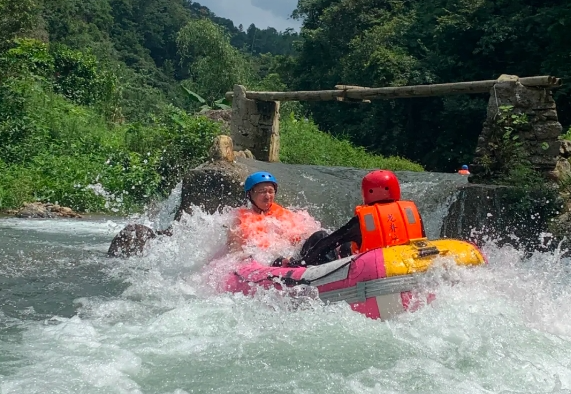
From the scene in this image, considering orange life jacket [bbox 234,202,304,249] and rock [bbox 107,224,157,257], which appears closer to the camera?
orange life jacket [bbox 234,202,304,249]

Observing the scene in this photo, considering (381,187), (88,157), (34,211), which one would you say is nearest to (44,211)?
(34,211)

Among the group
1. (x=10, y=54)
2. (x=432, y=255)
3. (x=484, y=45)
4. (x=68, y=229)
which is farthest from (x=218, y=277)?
(x=10, y=54)

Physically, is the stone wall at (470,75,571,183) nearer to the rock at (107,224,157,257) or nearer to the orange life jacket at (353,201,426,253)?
the orange life jacket at (353,201,426,253)

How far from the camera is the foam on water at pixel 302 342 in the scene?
4.16 metres

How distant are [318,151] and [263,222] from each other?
39.4 ft

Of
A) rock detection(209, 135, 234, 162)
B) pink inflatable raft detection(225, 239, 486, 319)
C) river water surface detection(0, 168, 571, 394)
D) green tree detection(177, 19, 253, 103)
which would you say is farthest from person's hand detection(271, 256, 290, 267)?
green tree detection(177, 19, 253, 103)

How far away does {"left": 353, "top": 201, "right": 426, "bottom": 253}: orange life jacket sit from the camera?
5.68 m

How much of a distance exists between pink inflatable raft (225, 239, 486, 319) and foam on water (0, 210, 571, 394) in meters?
0.08

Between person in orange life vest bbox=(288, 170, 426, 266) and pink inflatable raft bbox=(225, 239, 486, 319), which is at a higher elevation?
person in orange life vest bbox=(288, 170, 426, 266)

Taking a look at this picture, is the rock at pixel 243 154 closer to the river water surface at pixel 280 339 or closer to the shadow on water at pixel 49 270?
the shadow on water at pixel 49 270

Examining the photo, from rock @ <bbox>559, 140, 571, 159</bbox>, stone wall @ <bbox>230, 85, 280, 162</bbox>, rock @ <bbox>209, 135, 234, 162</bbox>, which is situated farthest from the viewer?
stone wall @ <bbox>230, 85, 280, 162</bbox>

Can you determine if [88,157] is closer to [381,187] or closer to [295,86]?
[381,187]

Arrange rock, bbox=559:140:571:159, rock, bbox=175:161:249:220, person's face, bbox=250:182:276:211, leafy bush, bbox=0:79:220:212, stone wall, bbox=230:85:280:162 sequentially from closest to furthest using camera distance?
person's face, bbox=250:182:276:211 → rock, bbox=559:140:571:159 → rock, bbox=175:161:249:220 → stone wall, bbox=230:85:280:162 → leafy bush, bbox=0:79:220:212

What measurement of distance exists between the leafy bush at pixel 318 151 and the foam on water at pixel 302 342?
11739mm
